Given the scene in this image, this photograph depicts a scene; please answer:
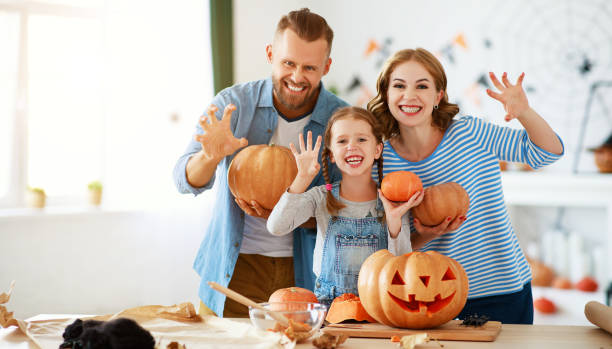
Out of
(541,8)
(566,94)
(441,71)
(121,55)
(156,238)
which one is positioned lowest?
(156,238)

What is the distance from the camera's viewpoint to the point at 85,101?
13.8 feet

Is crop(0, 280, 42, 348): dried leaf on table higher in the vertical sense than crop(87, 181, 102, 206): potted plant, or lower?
lower

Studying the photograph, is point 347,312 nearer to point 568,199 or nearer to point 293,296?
point 293,296

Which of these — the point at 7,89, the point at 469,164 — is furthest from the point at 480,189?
the point at 7,89

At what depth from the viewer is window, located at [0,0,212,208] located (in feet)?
12.9

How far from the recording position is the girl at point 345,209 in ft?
5.42

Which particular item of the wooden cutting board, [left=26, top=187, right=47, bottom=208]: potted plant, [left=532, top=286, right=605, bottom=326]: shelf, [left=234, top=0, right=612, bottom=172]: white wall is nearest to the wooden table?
the wooden cutting board

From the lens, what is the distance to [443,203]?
63.4 inches

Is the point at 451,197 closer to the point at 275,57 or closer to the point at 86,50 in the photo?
the point at 275,57

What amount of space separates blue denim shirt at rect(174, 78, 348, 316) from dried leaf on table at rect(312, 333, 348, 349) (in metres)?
0.80

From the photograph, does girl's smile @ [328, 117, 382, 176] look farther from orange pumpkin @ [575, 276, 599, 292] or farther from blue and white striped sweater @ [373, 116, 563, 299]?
orange pumpkin @ [575, 276, 599, 292]

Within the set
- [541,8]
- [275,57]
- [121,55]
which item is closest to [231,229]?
[275,57]

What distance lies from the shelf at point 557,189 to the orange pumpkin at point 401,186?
110 inches

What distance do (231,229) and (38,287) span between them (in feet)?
7.82
